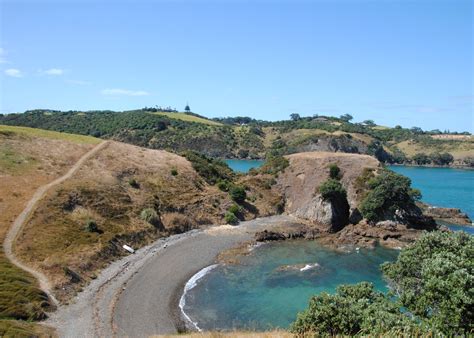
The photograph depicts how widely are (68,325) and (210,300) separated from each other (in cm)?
1226

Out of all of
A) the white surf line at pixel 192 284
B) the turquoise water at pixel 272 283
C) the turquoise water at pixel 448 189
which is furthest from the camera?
the turquoise water at pixel 448 189

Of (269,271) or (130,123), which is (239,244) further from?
(130,123)

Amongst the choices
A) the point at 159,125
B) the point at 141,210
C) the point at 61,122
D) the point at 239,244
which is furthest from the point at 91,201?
the point at 61,122

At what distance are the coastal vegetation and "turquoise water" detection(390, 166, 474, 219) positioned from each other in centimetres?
6395

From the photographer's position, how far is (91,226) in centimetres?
4656

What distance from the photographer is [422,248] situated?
75.0 ft

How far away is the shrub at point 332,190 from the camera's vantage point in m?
61.8

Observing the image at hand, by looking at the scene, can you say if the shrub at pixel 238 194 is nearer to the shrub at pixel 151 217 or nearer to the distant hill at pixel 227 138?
the shrub at pixel 151 217

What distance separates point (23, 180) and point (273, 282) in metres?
34.1

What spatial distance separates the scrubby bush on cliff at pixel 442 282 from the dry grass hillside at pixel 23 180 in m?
23.3

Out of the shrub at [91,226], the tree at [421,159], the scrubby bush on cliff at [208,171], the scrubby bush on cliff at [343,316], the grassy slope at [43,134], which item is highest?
the grassy slope at [43,134]

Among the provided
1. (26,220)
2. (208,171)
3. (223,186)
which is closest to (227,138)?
(208,171)

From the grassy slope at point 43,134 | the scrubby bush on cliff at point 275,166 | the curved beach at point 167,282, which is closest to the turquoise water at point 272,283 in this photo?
the curved beach at point 167,282

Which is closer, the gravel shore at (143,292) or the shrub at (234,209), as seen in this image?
the gravel shore at (143,292)
